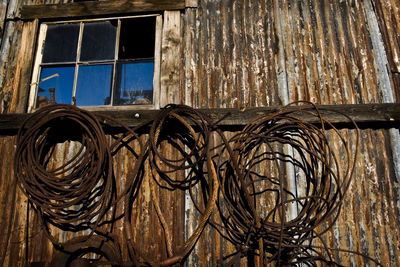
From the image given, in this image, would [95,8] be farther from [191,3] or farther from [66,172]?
[66,172]

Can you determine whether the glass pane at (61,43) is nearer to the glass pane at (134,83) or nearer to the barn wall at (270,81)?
the barn wall at (270,81)

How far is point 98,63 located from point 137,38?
0.64 meters

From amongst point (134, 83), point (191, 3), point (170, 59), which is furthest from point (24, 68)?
point (191, 3)

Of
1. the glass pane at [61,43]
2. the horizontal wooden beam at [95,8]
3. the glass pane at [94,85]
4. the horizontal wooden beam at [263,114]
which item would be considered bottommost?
the horizontal wooden beam at [263,114]

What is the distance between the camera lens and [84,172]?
3.13m

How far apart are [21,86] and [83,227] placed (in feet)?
6.73

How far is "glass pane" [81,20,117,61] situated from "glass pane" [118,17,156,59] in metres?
0.13

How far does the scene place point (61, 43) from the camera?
3.97 meters

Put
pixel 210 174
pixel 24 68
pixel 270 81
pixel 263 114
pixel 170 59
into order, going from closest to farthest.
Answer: pixel 210 174 < pixel 263 114 < pixel 270 81 < pixel 170 59 < pixel 24 68

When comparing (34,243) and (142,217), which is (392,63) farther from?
(34,243)

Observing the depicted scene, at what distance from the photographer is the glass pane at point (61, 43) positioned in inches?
154

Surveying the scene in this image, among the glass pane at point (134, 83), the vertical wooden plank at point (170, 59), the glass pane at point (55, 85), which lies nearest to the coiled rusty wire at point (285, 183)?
the vertical wooden plank at point (170, 59)

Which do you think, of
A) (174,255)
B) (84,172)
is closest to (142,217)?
(174,255)

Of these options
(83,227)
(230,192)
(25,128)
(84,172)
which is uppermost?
(25,128)
